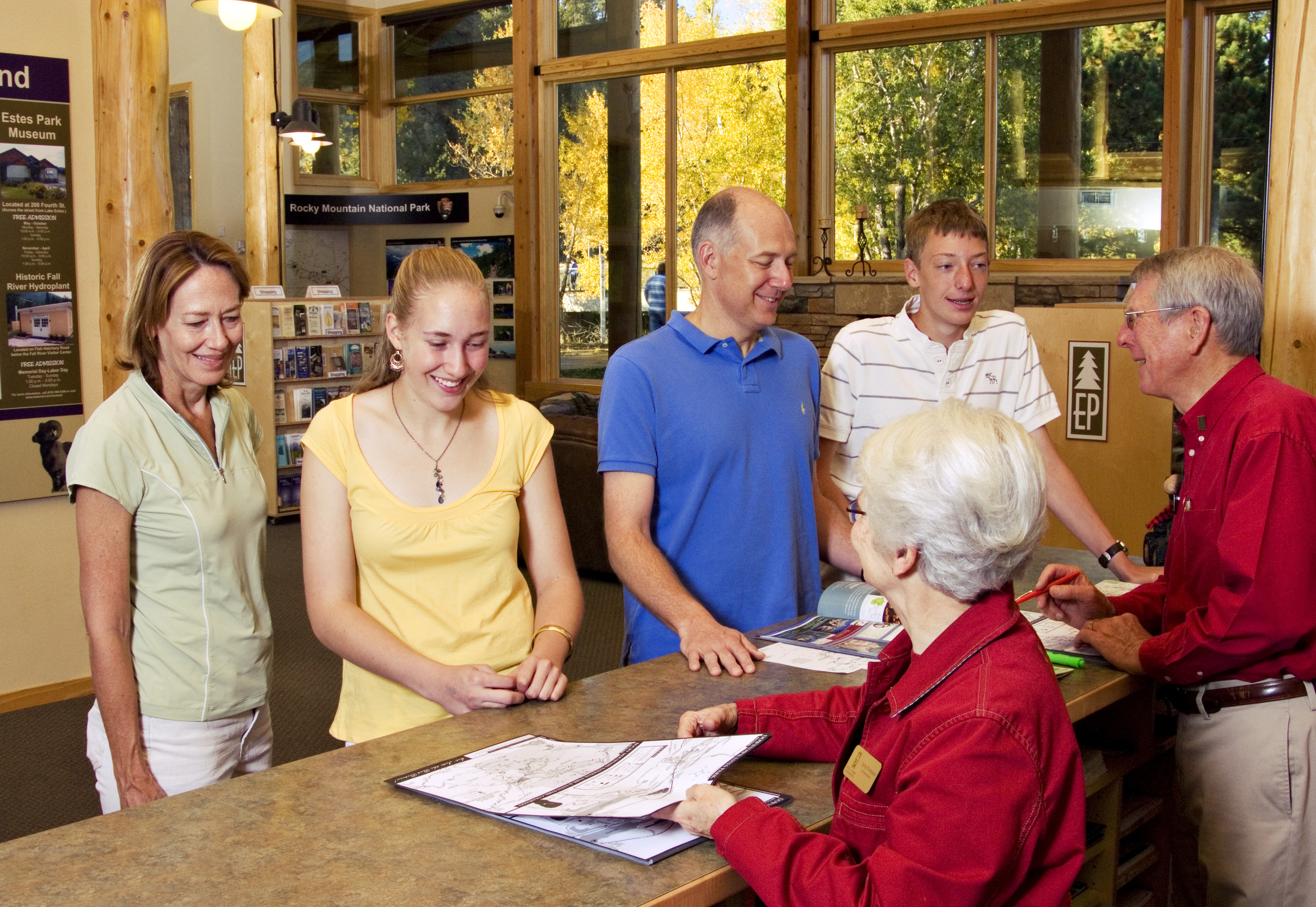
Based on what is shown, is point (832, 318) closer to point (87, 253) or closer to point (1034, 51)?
point (1034, 51)

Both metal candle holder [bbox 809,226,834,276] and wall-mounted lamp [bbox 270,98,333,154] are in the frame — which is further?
wall-mounted lamp [bbox 270,98,333,154]

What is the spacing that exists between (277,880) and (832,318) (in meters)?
8.53

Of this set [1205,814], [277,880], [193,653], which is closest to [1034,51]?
[1205,814]

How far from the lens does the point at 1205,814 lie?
2262 millimetres

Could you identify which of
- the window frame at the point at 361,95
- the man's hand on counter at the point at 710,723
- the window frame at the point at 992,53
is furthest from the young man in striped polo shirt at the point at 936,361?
the window frame at the point at 361,95

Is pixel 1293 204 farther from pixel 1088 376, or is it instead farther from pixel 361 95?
pixel 361 95

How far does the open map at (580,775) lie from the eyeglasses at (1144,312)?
124cm

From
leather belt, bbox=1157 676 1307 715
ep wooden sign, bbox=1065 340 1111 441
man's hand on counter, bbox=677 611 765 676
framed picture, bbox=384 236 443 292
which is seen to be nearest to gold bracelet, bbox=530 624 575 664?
man's hand on counter, bbox=677 611 765 676

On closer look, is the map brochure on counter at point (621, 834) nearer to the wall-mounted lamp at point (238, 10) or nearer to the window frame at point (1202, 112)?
the window frame at point (1202, 112)

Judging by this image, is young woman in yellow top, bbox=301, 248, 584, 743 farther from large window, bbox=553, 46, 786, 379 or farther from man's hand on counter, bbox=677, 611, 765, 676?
large window, bbox=553, 46, 786, 379

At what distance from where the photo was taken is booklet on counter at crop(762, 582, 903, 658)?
2.29 m

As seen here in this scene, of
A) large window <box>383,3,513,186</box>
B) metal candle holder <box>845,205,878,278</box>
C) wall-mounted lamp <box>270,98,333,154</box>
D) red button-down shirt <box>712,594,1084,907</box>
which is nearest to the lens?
red button-down shirt <box>712,594,1084,907</box>

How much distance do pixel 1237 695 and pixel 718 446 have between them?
3.62 ft

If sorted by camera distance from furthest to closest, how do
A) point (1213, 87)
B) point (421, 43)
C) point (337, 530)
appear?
point (421, 43) < point (1213, 87) < point (337, 530)
